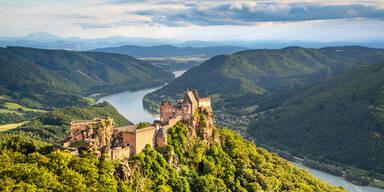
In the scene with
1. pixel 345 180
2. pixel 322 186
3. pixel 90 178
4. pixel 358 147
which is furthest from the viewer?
pixel 358 147

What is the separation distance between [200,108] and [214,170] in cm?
1336

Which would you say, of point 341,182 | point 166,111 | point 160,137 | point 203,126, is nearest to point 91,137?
A: point 160,137

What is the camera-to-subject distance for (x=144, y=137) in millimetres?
49750

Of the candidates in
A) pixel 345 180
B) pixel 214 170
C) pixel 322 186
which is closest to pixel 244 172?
pixel 214 170

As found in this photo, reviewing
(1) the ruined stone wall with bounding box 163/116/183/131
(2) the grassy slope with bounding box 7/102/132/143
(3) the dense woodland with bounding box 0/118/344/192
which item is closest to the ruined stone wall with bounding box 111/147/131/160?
(3) the dense woodland with bounding box 0/118/344/192

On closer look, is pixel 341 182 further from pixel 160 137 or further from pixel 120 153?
pixel 120 153

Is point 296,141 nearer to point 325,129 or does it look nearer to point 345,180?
point 325,129

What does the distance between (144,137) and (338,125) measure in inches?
5054

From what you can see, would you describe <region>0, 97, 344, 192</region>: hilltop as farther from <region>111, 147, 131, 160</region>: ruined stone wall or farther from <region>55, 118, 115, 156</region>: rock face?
<region>111, 147, 131, 160</region>: ruined stone wall

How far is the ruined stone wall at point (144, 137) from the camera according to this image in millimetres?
48500

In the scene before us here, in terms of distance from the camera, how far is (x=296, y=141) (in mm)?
154625

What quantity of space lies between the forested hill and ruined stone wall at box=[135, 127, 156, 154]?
99517mm

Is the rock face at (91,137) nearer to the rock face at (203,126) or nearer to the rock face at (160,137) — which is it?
the rock face at (160,137)

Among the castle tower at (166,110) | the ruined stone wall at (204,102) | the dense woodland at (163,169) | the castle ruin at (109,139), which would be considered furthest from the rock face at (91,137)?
the ruined stone wall at (204,102)
